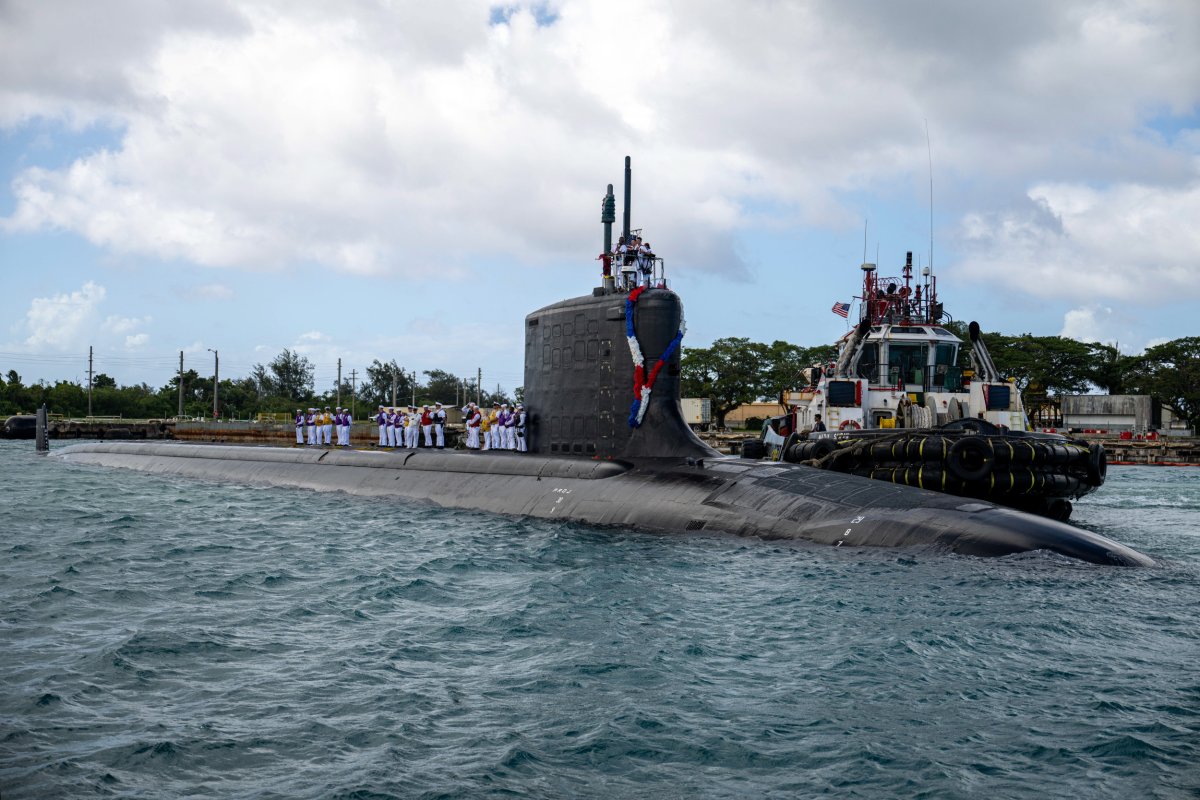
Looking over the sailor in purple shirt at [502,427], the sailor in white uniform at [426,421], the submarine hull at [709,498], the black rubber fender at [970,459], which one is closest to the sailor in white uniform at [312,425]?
the sailor in white uniform at [426,421]

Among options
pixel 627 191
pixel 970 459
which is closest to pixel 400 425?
pixel 627 191

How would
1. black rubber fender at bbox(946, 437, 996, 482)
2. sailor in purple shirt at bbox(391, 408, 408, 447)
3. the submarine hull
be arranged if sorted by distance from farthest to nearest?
sailor in purple shirt at bbox(391, 408, 408, 447)
black rubber fender at bbox(946, 437, 996, 482)
the submarine hull

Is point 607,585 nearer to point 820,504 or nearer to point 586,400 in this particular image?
point 820,504

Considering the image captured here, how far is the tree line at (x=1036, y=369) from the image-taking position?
56906mm

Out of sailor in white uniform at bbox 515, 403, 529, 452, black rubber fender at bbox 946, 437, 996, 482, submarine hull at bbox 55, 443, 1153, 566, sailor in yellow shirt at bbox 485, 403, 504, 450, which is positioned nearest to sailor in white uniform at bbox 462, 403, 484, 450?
sailor in yellow shirt at bbox 485, 403, 504, 450

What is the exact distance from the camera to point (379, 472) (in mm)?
19766

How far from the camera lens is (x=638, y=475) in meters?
15.0

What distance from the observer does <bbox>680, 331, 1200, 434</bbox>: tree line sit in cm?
5691

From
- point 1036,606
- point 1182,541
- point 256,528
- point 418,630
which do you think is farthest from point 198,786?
point 1182,541

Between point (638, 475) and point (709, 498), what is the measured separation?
1709 mm

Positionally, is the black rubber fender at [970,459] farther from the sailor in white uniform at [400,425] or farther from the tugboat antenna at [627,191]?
the sailor in white uniform at [400,425]

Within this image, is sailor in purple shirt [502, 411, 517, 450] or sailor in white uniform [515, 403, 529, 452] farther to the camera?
sailor in purple shirt [502, 411, 517, 450]

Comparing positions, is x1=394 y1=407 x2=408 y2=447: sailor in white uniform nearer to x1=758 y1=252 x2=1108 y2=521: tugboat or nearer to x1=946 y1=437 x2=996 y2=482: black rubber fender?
x1=758 y1=252 x2=1108 y2=521: tugboat

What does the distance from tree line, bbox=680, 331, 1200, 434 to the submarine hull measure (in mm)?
40797
